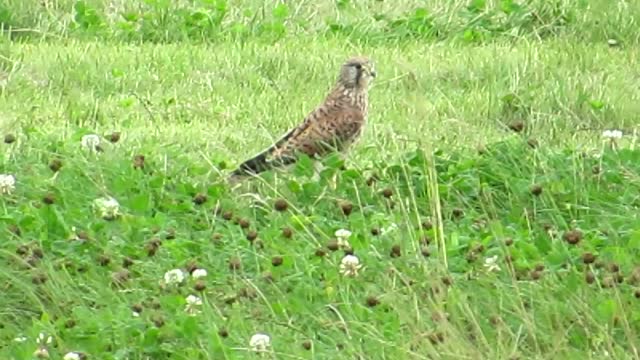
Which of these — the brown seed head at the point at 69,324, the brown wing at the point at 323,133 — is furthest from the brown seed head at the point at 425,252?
the brown wing at the point at 323,133

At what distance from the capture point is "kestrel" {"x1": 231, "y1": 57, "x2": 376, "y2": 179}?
23.2 feet

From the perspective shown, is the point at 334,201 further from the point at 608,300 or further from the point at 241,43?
the point at 241,43

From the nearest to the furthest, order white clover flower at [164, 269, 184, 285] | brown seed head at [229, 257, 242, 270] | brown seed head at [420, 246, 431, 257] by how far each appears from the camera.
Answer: brown seed head at [420, 246, 431, 257] → white clover flower at [164, 269, 184, 285] → brown seed head at [229, 257, 242, 270]

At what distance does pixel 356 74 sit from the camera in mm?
7688

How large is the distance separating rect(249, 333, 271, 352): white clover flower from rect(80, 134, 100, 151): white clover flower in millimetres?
1908

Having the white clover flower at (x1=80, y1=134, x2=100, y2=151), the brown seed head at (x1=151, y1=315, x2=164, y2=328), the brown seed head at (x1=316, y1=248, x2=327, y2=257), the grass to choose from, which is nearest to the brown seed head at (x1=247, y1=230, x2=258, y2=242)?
the grass

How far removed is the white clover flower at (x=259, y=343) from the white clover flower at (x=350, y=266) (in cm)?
54

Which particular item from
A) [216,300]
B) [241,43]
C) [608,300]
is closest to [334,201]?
[216,300]

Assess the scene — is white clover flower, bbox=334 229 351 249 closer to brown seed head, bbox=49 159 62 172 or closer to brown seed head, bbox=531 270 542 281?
brown seed head, bbox=531 270 542 281

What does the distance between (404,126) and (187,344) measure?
328 cm

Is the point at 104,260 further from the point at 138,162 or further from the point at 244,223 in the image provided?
the point at 138,162

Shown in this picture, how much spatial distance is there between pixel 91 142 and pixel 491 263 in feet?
6.52

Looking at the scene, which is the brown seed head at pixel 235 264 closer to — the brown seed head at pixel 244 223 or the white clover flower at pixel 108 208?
the brown seed head at pixel 244 223

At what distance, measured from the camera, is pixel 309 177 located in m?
6.80
